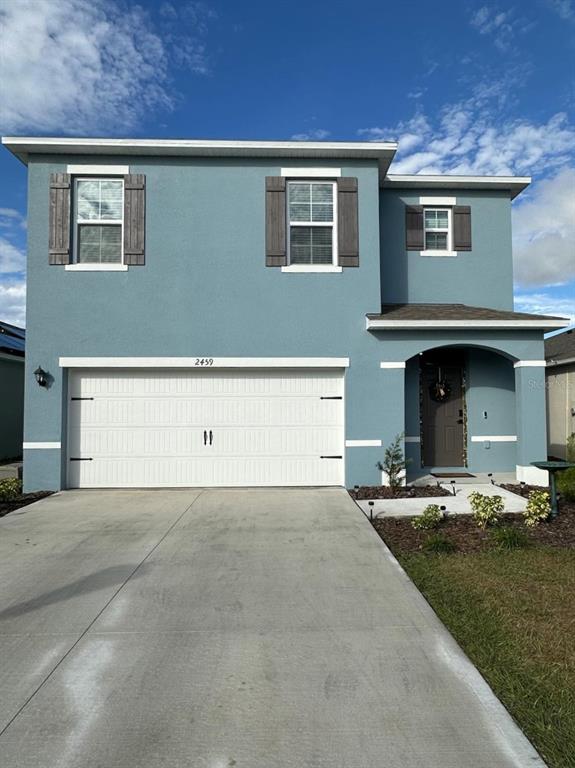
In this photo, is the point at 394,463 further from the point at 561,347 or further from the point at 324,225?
the point at 561,347

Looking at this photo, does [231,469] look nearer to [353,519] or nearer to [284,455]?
[284,455]

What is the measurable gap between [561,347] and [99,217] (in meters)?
12.4

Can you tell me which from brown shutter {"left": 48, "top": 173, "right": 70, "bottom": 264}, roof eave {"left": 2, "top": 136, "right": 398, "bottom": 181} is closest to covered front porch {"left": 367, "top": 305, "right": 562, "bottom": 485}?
roof eave {"left": 2, "top": 136, "right": 398, "bottom": 181}

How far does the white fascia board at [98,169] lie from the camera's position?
8469mm

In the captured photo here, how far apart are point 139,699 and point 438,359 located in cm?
823

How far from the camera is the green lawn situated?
2.56m

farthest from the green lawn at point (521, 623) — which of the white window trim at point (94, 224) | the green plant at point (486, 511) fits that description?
the white window trim at point (94, 224)

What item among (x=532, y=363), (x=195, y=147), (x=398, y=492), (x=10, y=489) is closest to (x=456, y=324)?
(x=532, y=363)

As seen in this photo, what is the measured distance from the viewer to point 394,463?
324 inches

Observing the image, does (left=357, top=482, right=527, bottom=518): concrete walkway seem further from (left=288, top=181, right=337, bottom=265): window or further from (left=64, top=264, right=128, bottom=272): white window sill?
(left=64, top=264, right=128, bottom=272): white window sill

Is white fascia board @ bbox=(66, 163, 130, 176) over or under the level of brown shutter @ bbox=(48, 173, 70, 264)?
over

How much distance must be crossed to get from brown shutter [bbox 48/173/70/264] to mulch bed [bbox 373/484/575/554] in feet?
23.1

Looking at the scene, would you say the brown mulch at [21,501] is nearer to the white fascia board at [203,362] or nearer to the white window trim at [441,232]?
the white fascia board at [203,362]

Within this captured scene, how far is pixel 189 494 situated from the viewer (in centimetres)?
805
